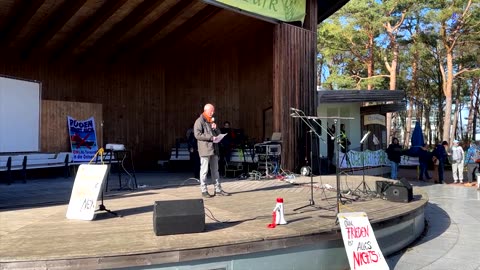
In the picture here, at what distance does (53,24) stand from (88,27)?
95cm

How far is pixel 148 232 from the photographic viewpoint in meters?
4.59

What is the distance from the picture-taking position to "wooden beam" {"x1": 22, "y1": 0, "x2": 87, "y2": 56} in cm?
1147

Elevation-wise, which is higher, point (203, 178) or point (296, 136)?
point (296, 136)

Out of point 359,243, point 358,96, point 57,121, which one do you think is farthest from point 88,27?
point 359,243

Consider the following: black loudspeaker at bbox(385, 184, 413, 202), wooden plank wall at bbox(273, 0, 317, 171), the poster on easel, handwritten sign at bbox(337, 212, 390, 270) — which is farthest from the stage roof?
handwritten sign at bbox(337, 212, 390, 270)

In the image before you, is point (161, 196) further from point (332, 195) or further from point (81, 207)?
point (332, 195)

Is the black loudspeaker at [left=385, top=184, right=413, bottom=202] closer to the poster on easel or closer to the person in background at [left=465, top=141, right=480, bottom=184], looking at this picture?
the poster on easel

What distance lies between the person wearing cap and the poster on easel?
1206 cm

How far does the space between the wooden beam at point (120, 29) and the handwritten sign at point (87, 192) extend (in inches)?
297

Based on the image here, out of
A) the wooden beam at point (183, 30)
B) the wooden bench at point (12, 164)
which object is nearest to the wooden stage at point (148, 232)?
the wooden bench at point (12, 164)

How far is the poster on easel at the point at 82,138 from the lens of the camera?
42.1 ft

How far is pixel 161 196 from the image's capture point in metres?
7.39

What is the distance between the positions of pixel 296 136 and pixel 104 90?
292 inches

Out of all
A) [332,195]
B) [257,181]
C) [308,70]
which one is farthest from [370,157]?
[332,195]
